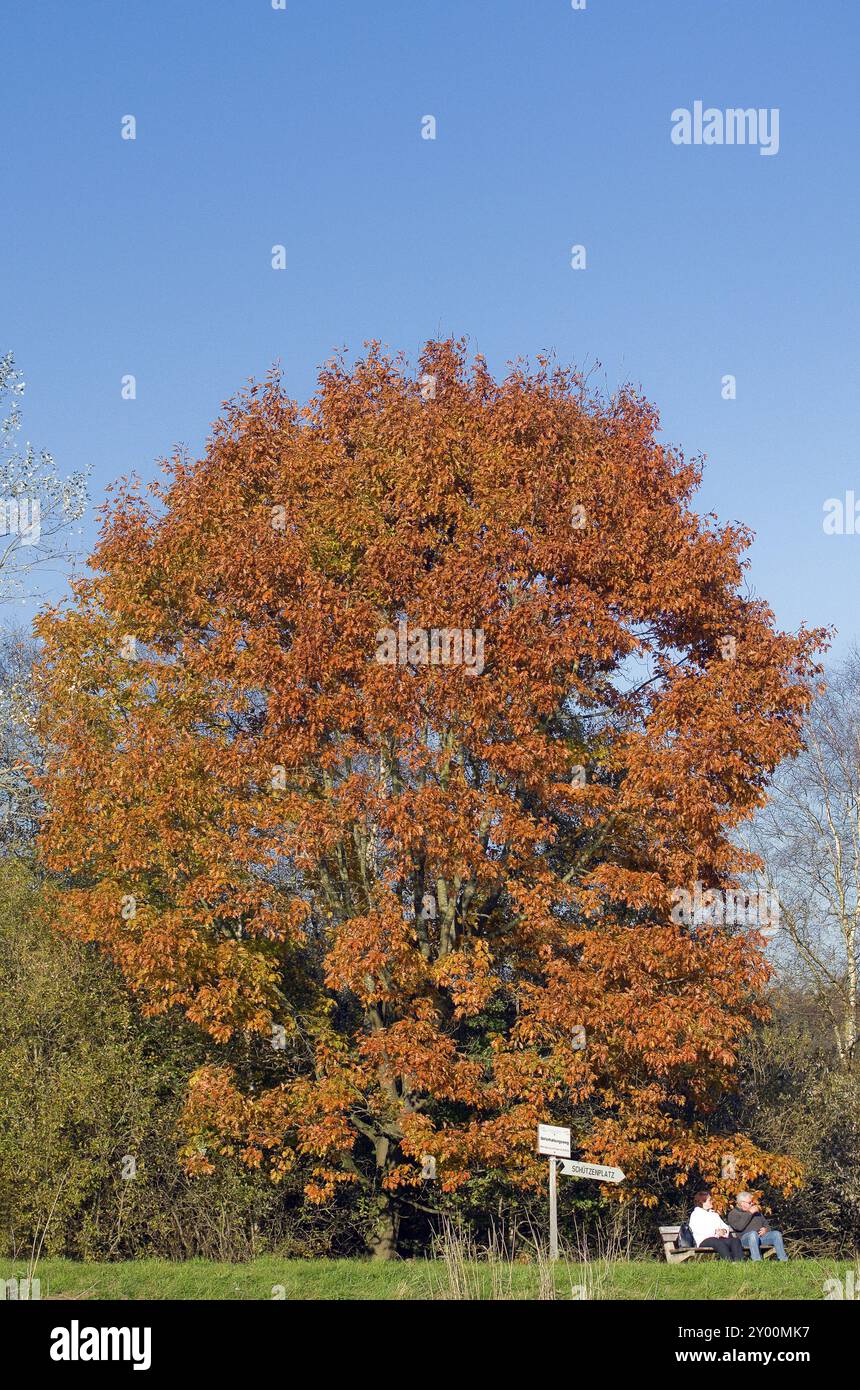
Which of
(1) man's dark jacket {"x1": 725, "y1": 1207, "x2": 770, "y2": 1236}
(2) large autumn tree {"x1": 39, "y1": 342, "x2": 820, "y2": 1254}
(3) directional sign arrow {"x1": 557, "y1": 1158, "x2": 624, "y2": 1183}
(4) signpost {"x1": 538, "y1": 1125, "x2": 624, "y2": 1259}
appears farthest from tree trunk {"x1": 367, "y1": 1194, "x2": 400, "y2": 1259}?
(3) directional sign arrow {"x1": 557, "y1": 1158, "x2": 624, "y2": 1183}

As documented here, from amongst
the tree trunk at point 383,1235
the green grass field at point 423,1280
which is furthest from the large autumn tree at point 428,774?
the green grass field at point 423,1280

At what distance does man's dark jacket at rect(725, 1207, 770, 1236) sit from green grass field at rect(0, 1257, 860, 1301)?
5.52 feet

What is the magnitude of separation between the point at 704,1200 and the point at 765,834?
18.9 meters

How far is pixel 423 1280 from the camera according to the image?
11641 mm

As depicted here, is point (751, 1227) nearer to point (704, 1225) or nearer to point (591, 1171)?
point (704, 1225)

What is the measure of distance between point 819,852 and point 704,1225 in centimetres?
1861

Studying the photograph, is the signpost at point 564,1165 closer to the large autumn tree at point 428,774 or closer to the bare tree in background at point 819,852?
the large autumn tree at point 428,774

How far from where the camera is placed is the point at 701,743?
14375 millimetres

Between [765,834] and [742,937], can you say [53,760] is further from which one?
[765,834]

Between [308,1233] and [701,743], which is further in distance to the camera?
[308,1233]

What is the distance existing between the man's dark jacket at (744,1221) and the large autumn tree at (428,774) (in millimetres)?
509

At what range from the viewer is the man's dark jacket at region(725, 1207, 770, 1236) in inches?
587

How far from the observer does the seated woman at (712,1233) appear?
1455 centimetres
